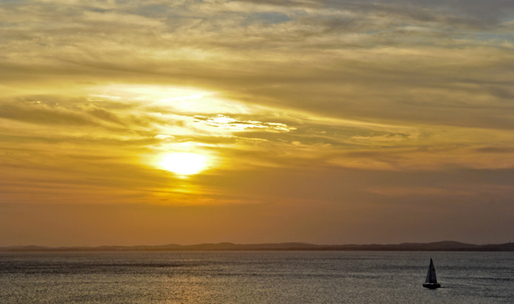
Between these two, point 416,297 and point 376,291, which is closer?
point 416,297

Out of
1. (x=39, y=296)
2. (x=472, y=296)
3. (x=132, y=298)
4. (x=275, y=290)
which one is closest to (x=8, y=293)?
(x=39, y=296)

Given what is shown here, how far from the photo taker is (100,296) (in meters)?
104

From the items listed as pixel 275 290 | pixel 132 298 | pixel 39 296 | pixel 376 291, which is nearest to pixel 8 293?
pixel 39 296

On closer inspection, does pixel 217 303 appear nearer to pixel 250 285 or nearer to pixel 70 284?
pixel 250 285

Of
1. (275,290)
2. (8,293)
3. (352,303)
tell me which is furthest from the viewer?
(275,290)

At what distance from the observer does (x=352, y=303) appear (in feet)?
306

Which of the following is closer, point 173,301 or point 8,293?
point 173,301

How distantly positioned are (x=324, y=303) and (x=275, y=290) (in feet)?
80.7

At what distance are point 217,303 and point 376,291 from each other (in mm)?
36261

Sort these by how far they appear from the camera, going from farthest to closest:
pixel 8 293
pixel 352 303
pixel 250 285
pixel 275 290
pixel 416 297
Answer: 1. pixel 250 285
2. pixel 275 290
3. pixel 8 293
4. pixel 416 297
5. pixel 352 303

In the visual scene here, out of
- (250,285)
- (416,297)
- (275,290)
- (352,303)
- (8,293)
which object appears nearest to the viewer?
(352,303)

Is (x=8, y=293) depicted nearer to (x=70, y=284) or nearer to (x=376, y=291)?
(x=70, y=284)

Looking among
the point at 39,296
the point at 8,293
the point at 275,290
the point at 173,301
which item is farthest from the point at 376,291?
the point at 8,293

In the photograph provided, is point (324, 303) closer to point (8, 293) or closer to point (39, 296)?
point (39, 296)
